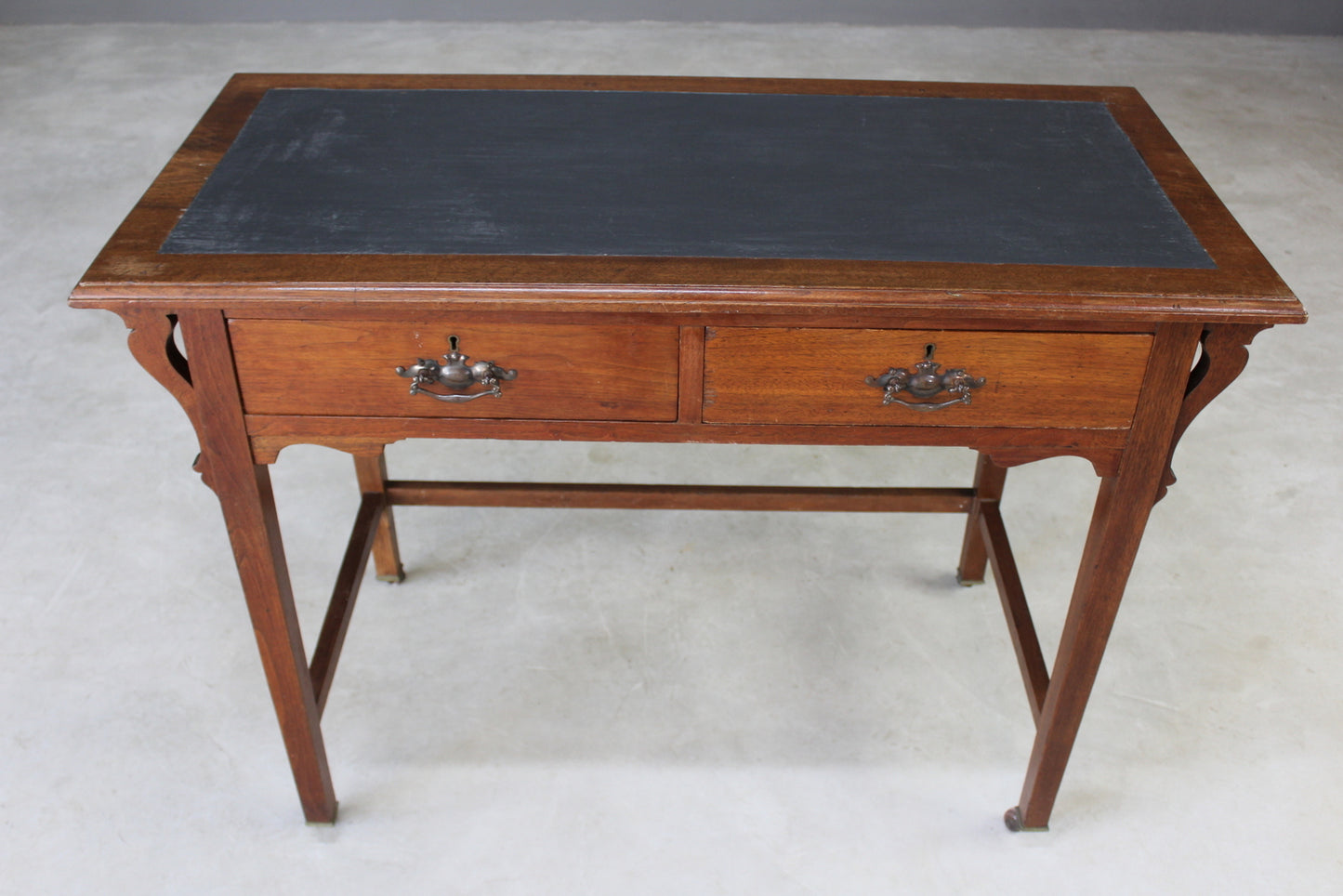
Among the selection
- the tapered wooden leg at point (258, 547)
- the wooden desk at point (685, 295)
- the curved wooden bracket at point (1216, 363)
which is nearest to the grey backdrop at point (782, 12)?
the wooden desk at point (685, 295)

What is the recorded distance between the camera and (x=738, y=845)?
2396 mm

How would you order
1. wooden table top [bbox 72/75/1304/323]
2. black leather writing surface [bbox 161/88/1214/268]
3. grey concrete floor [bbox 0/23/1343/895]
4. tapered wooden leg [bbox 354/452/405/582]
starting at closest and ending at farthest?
wooden table top [bbox 72/75/1304/323], black leather writing surface [bbox 161/88/1214/268], grey concrete floor [bbox 0/23/1343/895], tapered wooden leg [bbox 354/452/405/582]

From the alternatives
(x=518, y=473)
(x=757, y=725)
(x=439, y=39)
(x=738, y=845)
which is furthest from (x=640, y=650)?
(x=439, y=39)

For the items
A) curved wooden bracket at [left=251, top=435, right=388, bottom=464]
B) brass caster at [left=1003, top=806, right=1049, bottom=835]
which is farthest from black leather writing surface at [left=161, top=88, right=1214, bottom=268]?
brass caster at [left=1003, top=806, right=1049, bottom=835]

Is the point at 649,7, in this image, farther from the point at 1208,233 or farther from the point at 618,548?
the point at 1208,233

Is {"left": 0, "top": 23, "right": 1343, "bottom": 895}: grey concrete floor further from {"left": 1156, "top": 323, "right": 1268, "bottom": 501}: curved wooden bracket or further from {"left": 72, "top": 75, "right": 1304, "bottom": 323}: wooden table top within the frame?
{"left": 72, "top": 75, "right": 1304, "bottom": 323}: wooden table top

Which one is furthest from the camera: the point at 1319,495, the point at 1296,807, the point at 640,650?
the point at 1319,495

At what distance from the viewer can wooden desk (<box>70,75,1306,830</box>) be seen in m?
1.72

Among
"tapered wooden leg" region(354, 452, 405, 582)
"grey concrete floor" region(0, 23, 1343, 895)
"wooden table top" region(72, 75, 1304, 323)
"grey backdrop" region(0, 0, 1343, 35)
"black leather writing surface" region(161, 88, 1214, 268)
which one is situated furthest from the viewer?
"grey backdrop" region(0, 0, 1343, 35)

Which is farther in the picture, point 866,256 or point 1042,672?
point 1042,672

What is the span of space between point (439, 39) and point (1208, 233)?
5197mm

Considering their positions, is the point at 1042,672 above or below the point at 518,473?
above

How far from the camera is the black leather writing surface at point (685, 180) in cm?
181

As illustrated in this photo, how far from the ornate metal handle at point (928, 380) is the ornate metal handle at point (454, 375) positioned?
0.55 meters
